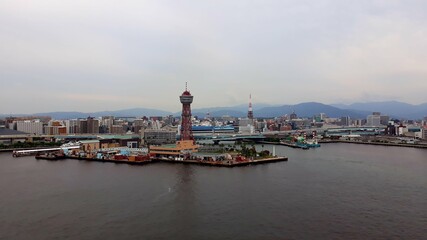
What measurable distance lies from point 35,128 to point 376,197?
67.5ft

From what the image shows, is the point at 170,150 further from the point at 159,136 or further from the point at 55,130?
the point at 55,130

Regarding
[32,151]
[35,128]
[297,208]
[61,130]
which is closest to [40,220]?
[297,208]

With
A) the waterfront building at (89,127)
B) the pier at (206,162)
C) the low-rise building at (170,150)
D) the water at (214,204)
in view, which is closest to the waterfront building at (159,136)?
the low-rise building at (170,150)

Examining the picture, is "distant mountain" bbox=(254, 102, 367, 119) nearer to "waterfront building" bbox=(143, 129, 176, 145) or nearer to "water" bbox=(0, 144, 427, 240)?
"waterfront building" bbox=(143, 129, 176, 145)

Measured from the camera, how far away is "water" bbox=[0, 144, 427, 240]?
4402 mm

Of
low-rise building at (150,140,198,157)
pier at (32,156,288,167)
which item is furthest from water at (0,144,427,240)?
low-rise building at (150,140,198,157)

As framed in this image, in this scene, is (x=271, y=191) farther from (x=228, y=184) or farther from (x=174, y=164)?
(x=174, y=164)

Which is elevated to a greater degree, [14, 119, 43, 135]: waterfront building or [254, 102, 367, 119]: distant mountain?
[254, 102, 367, 119]: distant mountain

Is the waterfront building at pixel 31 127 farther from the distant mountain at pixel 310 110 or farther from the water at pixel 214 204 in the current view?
the distant mountain at pixel 310 110

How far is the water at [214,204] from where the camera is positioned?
440cm

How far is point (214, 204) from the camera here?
550cm

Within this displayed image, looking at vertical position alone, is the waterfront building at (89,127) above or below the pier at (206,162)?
above

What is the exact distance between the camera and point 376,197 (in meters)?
6.00

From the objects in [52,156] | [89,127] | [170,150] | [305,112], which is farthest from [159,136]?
[305,112]
